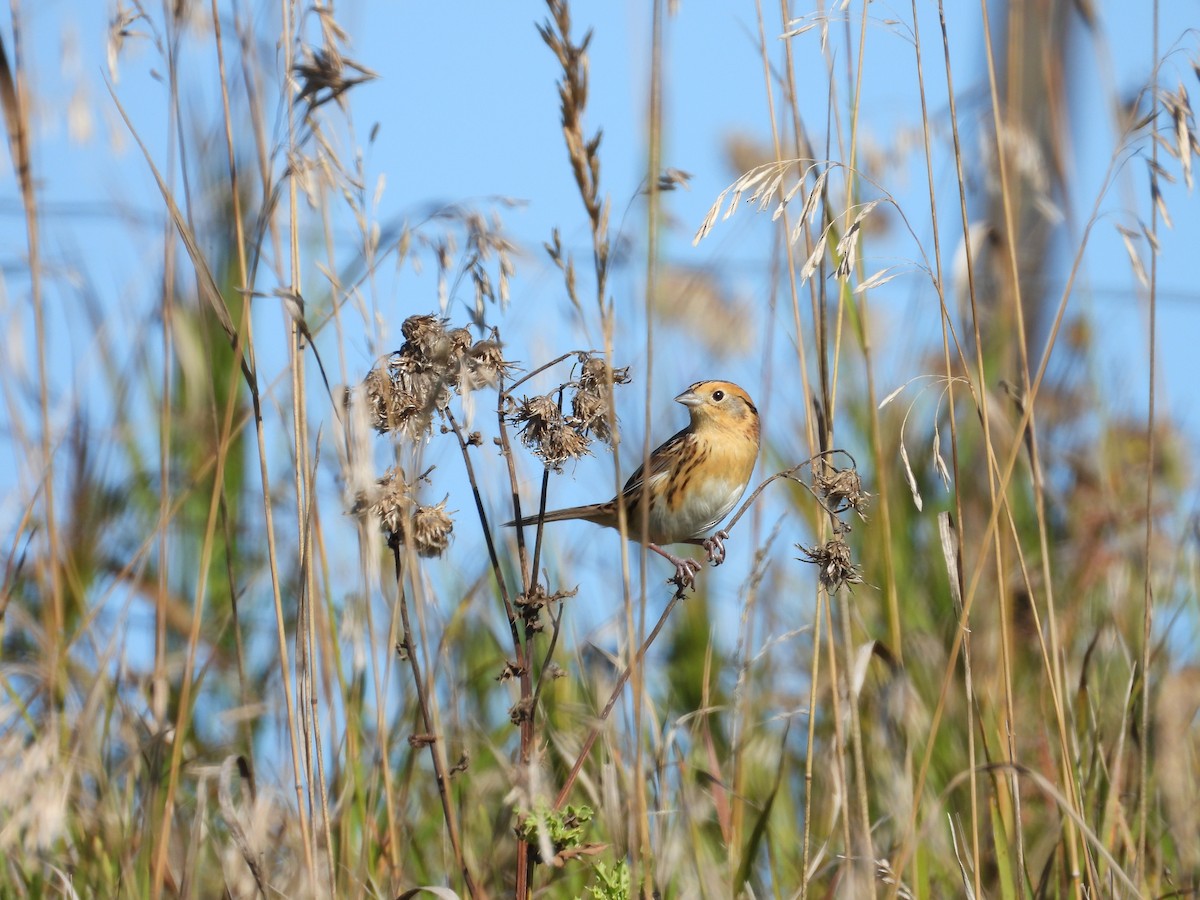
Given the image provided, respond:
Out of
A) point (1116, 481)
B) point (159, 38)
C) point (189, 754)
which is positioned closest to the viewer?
point (159, 38)

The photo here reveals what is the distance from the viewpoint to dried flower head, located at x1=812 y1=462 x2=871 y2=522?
7.09ft

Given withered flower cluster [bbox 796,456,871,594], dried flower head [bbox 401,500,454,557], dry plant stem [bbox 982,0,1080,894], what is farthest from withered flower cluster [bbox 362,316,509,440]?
dry plant stem [bbox 982,0,1080,894]

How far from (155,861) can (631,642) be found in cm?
91

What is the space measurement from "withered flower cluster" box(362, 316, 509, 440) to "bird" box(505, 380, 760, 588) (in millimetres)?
1881

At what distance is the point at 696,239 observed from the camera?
2115mm

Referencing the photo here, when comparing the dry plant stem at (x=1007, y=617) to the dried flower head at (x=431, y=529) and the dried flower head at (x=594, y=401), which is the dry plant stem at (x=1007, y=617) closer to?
the dried flower head at (x=594, y=401)

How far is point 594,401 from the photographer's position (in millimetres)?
2000

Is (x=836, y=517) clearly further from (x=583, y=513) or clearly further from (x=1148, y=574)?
(x=583, y=513)

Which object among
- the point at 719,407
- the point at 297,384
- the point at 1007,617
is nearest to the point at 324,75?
the point at 297,384

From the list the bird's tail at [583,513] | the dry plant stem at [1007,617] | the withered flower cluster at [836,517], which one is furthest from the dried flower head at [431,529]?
the bird's tail at [583,513]

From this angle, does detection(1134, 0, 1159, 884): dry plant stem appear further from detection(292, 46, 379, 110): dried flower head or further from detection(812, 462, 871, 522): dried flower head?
detection(292, 46, 379, 110): dried flower head

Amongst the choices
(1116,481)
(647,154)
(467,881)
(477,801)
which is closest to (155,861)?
(467,881)

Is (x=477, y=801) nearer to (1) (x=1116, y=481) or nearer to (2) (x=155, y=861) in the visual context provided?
(2) (x=155, y=861)

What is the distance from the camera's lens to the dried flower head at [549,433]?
1.96m
